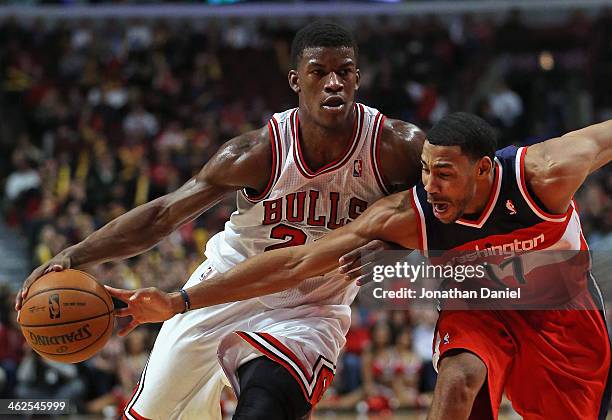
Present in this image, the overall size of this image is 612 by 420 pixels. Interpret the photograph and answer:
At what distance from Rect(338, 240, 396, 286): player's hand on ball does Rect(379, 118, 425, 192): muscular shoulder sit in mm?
355

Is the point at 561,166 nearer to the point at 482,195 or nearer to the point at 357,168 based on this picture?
the point at 482,195

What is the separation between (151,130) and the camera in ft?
41.2

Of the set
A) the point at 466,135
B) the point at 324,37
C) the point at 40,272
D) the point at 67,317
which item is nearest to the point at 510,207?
the point at 466,135

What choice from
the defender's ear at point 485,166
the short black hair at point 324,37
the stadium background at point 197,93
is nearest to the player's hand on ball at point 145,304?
the short black hair at point 324,37

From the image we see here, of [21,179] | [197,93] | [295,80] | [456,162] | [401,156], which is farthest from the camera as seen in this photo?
[197,93]

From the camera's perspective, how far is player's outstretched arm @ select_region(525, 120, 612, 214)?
383 centimetres

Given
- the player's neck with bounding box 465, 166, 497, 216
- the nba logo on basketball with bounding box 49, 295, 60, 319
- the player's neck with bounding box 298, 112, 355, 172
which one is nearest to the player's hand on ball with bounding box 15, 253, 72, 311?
the nba logo on basketball with bounding box 49, 295, 60, 319

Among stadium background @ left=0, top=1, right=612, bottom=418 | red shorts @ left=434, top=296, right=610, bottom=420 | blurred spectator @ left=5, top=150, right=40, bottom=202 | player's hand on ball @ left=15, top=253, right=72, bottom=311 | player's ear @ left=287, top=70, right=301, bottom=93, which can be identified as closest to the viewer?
red shorts @ left=434, top=296, right=610, bottom=420

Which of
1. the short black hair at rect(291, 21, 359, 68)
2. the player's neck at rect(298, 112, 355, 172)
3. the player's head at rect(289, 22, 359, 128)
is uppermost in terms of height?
the short black hair at rect(291, 21, 359, 68)

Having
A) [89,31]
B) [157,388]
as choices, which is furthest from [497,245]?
[89,31]

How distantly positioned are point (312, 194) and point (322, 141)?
10.1 inches

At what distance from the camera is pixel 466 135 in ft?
12.6

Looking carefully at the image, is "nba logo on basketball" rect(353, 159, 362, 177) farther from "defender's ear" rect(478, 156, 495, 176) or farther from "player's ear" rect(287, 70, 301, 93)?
"defender's ear" rect(478, 156, 495, 176)

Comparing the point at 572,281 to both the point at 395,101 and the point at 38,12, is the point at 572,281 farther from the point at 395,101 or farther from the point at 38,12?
the point at 38,12
